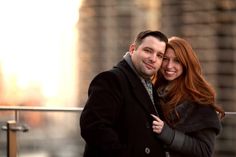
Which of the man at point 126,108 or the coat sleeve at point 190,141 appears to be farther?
the coat sleeve at point 190,141

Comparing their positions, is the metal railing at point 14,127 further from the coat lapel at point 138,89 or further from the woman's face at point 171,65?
the coat lapel at point 138,89

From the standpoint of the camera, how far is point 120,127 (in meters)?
3.26

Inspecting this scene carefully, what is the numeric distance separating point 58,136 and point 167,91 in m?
3.43

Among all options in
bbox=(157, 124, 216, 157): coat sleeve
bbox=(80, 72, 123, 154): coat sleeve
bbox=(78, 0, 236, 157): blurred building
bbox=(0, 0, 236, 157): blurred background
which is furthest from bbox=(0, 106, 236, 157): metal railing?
bbox=(78, 0, 236, 157): blurred building

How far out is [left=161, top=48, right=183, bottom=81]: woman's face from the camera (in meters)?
3.59

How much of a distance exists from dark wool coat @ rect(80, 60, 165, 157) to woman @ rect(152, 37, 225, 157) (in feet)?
0.59

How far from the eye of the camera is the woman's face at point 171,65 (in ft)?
11.8

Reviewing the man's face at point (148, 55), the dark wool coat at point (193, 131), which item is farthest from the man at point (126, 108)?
the dark wool coat at point (193, 131)

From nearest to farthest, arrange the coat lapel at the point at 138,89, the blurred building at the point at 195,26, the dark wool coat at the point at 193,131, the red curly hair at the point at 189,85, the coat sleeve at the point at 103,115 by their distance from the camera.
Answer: the coat sleeve at the point at 103,115 → the coat lapel at the point at 138,89 → the dark wool coat at the point at 193,131 → the red curly hair at the point at 189,85 → the blurred building at the point at 195,26

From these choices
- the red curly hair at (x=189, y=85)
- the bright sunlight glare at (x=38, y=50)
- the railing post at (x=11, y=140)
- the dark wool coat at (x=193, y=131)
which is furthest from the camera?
the bright sunlight glare at (x=38, y=50)

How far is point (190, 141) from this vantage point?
137 inches

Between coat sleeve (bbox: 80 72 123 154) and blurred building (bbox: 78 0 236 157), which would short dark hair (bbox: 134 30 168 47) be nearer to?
coat sleeve (bbox: 80 72 123 154)

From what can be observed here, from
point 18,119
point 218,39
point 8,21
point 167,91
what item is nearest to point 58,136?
point 18,119

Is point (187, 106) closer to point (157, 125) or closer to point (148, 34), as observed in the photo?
point (157, 125)
